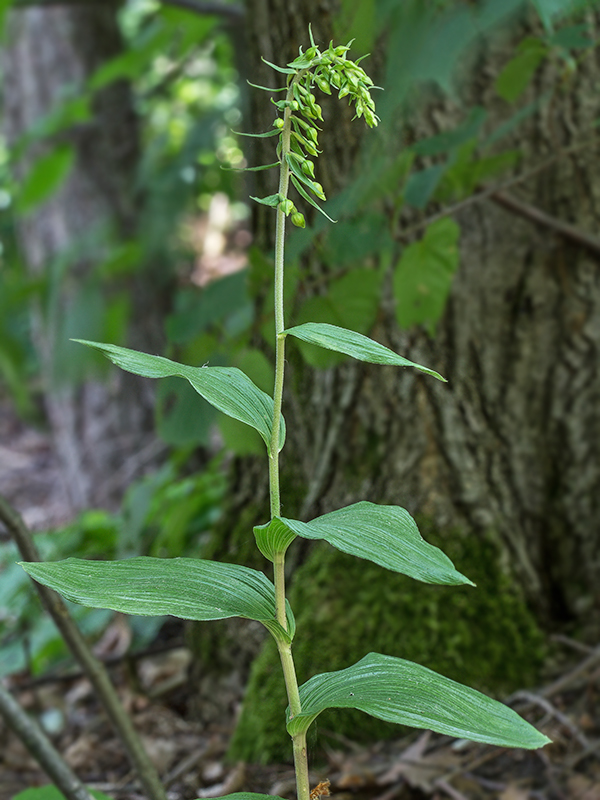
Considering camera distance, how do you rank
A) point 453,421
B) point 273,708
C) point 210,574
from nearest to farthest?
Result: point 210,574 < point 273,708 < point 453,421

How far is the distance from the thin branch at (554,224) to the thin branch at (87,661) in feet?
3.37

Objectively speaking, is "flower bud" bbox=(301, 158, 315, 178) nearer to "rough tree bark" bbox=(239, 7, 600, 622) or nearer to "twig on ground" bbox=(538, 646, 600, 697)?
"rough tree bark" bbox=(239, 7, 600, 622)

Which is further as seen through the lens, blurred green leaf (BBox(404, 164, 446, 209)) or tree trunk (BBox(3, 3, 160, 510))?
tree trunk (BBox(3, 3, 160, 510))

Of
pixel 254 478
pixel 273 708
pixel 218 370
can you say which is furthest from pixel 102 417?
pixel 218 370

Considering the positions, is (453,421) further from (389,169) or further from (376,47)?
(376,47)

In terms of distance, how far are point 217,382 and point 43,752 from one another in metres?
0.54

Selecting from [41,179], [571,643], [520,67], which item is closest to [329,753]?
[571,643]

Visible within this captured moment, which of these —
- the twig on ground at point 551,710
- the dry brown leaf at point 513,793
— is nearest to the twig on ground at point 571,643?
the twig on ground at point 551,710

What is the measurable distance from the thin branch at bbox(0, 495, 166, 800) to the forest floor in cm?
21

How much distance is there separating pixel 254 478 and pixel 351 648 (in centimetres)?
42

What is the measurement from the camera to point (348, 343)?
520 millimetres

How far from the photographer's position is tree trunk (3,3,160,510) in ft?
10.4

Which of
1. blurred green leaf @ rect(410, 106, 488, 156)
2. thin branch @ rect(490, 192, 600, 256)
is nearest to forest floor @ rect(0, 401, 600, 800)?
thin branch @ rect(490, 192, 600, 256)

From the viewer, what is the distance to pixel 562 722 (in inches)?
43.6
